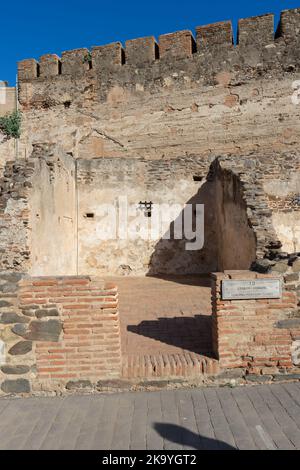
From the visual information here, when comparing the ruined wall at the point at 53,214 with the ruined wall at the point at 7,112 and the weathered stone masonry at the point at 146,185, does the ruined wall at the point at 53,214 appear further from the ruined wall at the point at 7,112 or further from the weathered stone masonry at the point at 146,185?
Result: the ruined wall at the point at 7,112

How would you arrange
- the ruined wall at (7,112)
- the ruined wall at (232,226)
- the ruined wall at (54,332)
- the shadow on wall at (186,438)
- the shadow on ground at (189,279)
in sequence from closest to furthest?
the shadow on wall at (186,438) → the ruined wall at (54,332) → the ruined wall at (232,226) → the shadow on ground at (189,279) → the ruined wall at (7,112)

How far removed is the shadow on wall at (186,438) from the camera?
3.06m

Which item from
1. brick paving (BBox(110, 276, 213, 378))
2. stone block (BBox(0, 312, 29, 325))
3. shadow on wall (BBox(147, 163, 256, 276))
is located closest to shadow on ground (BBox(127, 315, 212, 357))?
brick paving (BBox(110, 276, 213, 378))

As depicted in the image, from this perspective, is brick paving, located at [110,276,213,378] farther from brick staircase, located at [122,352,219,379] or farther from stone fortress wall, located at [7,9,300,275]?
stone fortress wall, located at [7,9,300,275]

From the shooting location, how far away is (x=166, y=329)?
5.74 meters

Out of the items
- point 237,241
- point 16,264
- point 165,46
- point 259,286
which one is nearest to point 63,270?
point 16,264

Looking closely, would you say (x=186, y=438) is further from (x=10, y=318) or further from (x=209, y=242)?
(x=209, y=242)

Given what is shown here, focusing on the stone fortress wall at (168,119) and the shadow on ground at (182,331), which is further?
the stone fortress wall at (168,119)

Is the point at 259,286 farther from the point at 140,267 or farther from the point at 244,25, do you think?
the point at 244,25

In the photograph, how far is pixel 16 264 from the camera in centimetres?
780

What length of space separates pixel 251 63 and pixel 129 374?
45.4 ft

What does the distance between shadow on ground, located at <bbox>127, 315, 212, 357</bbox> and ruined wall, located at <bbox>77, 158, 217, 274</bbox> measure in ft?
18.5

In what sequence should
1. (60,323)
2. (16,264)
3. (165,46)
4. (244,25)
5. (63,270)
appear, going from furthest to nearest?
(165,46), (244,25), (63,270), (16,264), (60,323)

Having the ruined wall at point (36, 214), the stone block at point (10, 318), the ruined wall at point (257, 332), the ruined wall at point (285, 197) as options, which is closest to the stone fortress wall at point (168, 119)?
the ruined wall at point (285, 197)
